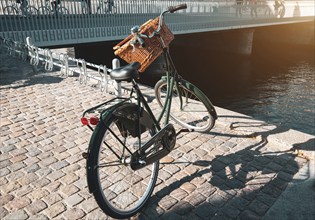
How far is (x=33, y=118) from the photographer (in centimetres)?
611

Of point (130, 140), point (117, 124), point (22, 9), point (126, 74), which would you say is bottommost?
point (130, 140)

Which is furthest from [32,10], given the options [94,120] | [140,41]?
[94,120]

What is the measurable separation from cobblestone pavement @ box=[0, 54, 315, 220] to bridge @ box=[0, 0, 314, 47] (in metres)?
6.98

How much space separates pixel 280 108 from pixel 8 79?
11.9 metres

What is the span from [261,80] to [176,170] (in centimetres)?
1792

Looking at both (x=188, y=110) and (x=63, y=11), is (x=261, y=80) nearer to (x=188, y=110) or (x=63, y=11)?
(x=63, y=11)

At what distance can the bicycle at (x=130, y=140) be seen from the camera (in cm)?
279

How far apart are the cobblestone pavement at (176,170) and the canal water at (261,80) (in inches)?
301

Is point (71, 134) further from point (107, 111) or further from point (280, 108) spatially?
point (280, 108)

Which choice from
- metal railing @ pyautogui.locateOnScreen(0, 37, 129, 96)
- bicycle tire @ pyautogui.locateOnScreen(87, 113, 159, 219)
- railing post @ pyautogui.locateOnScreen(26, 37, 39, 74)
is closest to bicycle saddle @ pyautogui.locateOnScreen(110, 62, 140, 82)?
bicycle tire @ pyautogui.locateOnScreen(87, 113, 159, 219)

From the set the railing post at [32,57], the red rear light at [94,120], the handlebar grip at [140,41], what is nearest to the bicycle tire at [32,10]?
the railing post at [32,57]

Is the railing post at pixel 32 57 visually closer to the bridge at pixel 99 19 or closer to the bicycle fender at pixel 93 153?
the bridge at pixel 99 19

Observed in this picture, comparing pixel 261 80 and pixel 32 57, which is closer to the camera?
pixel 32 57

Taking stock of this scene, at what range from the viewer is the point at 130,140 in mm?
3363
